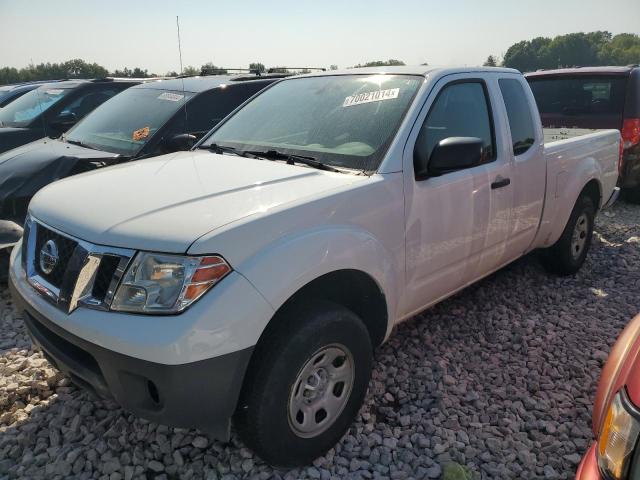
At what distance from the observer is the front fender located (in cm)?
→ 208

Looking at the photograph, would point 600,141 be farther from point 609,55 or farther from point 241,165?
point 609,55

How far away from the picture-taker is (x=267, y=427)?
7.33 feet

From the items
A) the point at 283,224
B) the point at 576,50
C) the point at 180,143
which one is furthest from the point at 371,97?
the point at 576,50

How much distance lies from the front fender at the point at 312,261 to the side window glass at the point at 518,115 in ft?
5.44

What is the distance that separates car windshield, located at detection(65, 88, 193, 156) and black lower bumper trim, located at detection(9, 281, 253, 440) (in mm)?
3117

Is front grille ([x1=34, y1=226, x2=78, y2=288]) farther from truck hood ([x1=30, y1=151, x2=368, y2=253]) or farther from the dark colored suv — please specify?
the dark colored suv

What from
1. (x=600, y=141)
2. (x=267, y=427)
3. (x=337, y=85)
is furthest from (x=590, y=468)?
(x=600, y=141)

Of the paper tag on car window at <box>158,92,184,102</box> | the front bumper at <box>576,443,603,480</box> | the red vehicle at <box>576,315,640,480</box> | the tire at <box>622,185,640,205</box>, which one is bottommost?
the tire at <box>622,185,640,205</box>

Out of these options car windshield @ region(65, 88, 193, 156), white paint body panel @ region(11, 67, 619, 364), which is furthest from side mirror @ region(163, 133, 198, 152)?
car windshield @ region(65, 88, 193, 156)

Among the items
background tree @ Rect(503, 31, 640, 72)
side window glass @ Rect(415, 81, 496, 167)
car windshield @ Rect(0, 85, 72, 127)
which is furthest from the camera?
background tree @ Rect(503, 31, 640, 72)

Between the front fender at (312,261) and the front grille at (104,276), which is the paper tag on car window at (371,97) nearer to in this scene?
the front fender at (312,261)

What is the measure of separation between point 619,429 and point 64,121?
258 inches

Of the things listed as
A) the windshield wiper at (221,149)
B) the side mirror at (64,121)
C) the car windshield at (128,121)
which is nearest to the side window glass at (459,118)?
the windshield wiper at (221,149)

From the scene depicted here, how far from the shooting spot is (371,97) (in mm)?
3117
